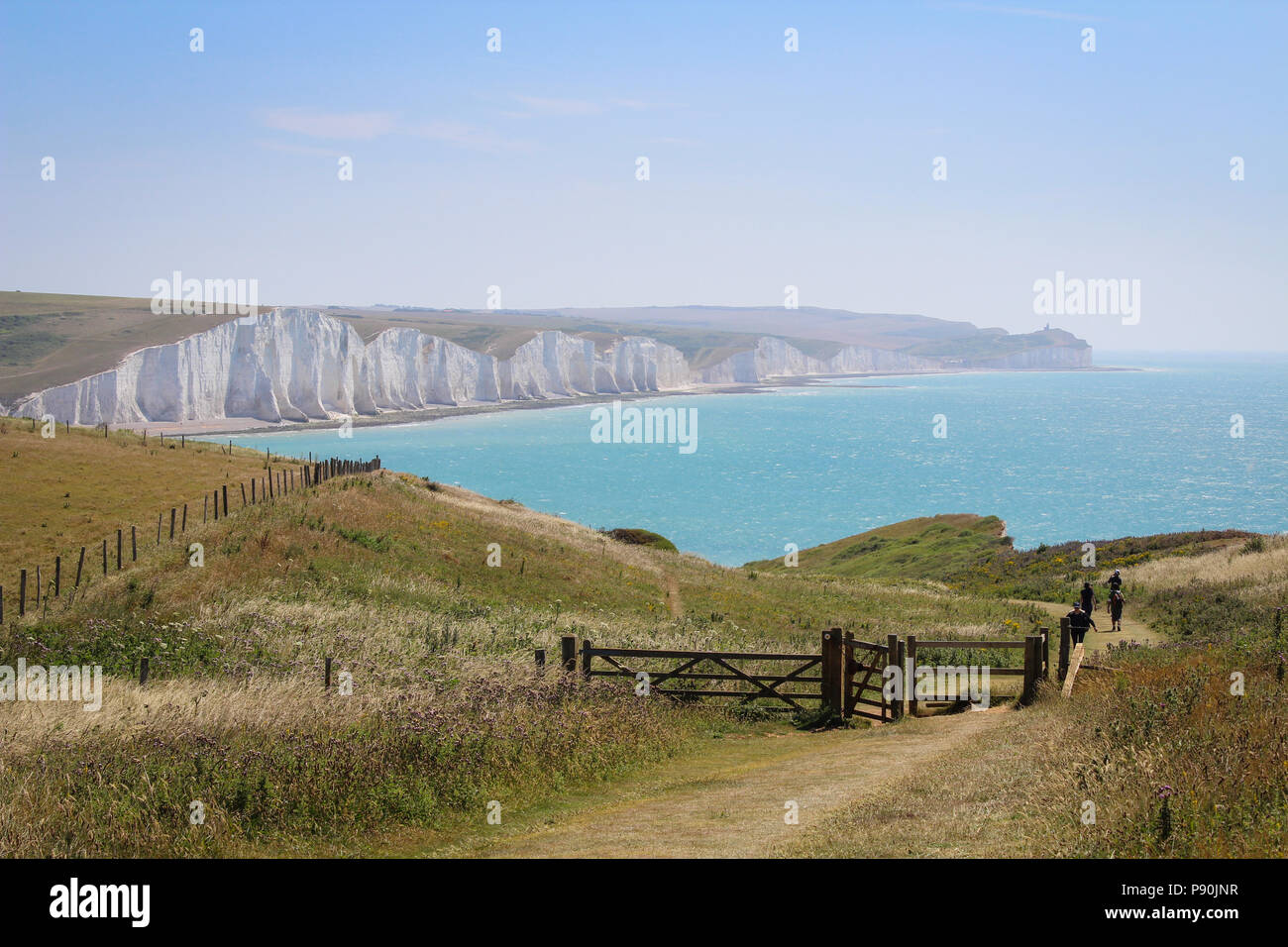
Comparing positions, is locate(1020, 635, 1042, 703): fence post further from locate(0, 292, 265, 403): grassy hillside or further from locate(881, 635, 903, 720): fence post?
locate(0, 292, 265, 403): grassy hillside

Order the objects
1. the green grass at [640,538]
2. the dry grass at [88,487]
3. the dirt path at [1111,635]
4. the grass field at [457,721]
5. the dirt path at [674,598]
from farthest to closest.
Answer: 1. the green grass at [640,538]
2. the dirt path at [674,598]
3. the dry grass at [88,487]
4. the dirt path at [1111,635]
5. the grass field at [457,721]

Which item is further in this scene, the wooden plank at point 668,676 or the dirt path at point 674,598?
the dirt path at point 674,598

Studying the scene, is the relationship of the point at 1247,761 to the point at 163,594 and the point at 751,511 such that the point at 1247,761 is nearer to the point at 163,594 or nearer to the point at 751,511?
the point at 163,594

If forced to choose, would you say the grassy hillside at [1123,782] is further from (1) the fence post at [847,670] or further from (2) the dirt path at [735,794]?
(1) the fence post at [847,670]

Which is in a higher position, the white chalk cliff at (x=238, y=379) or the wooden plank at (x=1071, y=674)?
the white chalk cliff at (x=238, y=379)

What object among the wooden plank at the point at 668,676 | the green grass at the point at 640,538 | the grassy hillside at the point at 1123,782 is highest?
the grassy hillside at the point at 1123,782

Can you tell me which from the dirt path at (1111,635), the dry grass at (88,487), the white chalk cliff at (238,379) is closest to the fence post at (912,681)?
the dirt path at (1111,635)

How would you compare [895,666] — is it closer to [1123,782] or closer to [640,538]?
[1123,782]
